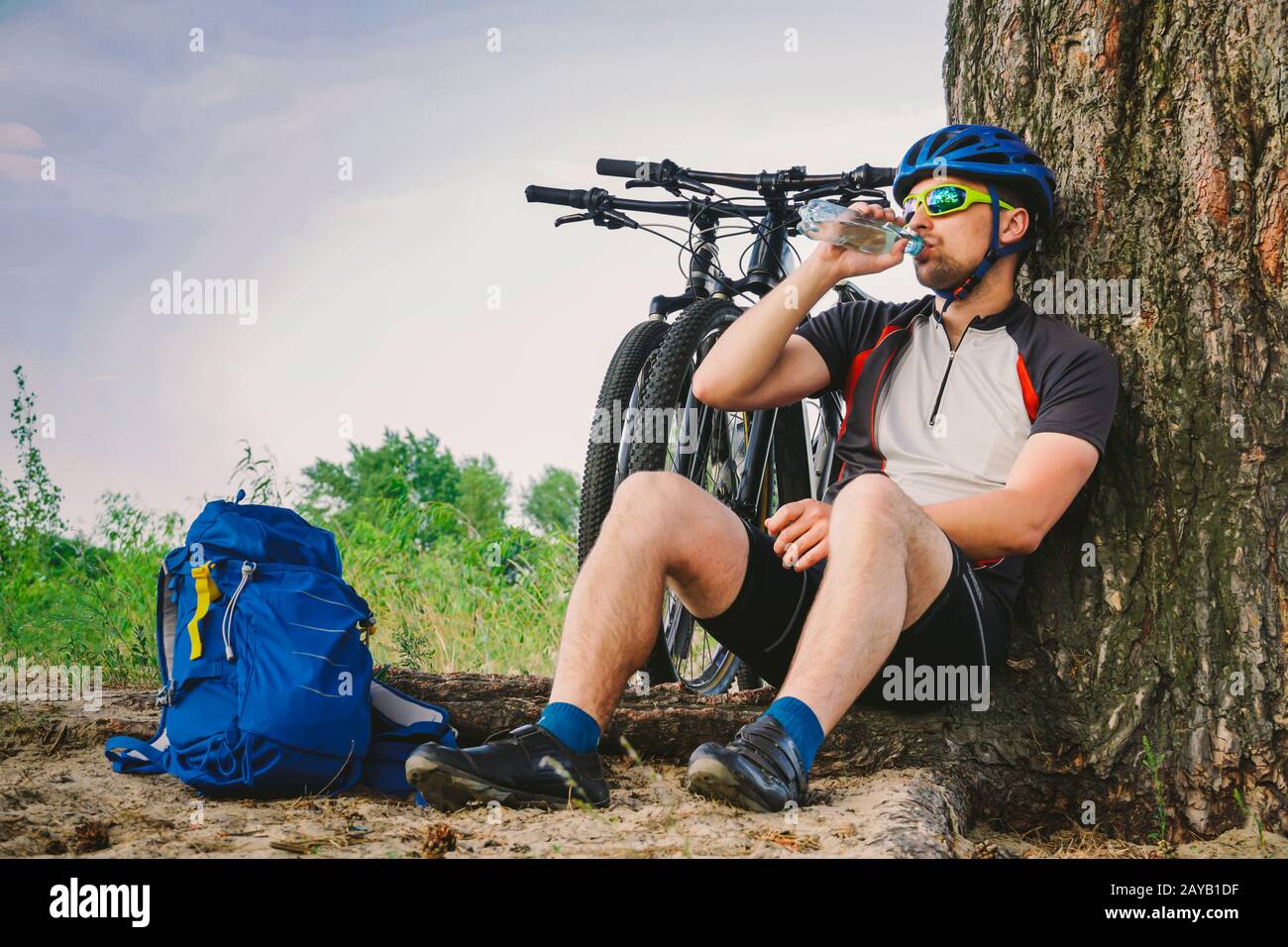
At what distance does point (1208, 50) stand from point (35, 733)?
11.7 feet

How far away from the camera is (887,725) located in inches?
109

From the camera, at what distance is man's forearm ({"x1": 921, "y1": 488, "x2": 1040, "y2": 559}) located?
255cm

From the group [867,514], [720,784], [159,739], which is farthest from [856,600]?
[159,739]

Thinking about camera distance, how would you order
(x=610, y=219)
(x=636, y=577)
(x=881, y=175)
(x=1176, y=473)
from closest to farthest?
1. (x=636, y=577)
2. (x=1176, y=473)
3. (x=881, y=175)
4. (x=610, y=219)

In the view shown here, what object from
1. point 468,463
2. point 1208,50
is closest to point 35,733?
point 1208,50

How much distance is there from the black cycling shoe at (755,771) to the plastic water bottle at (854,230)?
1271mm

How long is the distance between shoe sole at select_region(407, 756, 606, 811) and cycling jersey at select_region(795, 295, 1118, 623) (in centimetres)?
110

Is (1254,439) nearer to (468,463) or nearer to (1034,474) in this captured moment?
(1034,474)

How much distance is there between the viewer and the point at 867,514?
7.68 feet

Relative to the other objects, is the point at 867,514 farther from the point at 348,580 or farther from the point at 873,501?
the point at 348,580

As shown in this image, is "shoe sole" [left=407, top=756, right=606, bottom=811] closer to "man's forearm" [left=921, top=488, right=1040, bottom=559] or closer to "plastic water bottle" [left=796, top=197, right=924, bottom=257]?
"man's forearm" [left=921, top=488, right=1040, bottom=559]

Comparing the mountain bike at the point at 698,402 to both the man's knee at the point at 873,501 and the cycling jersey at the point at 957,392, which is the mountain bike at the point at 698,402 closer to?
the cycling jersey at the point at 957,392

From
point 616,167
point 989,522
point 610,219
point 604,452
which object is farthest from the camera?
point 610,219

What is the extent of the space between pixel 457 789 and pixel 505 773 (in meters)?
0.10
